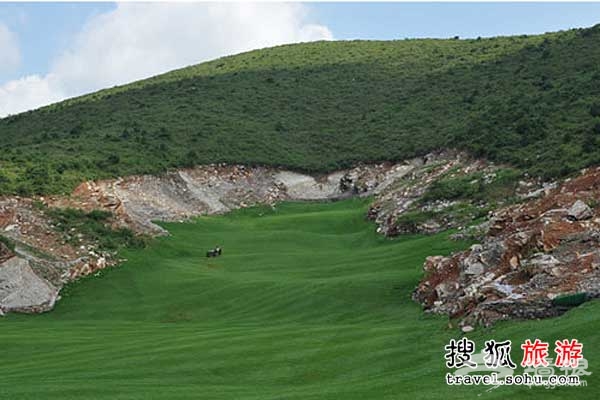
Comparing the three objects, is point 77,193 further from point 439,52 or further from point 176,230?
point 439,52

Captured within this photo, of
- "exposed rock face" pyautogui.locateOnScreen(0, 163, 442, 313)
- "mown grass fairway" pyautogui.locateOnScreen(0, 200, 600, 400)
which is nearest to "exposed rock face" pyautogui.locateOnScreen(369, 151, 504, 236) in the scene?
"mown grass fairway" pyautogui.locateOnScreen(0, 200, 600, 400)

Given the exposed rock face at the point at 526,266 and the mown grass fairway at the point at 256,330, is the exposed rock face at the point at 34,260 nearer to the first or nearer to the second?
the mown grass fairway at the point at 256,330

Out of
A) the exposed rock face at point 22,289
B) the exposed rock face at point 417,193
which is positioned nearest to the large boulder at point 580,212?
the exposed rock face at point 417,193

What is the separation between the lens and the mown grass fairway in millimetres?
16781

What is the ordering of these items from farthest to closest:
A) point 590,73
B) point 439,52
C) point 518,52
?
point 439,52 < point 518,52 < point 590,73

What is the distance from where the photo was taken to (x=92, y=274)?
123 feet

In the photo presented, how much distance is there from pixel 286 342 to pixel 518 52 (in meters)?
82.1

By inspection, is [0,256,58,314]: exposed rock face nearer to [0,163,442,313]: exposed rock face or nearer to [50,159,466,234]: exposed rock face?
[0,163,442,313]: exposed rock face

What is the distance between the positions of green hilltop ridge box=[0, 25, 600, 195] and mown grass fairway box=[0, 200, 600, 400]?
12.6 meters

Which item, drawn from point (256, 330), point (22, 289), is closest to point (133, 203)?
point (22, 289)

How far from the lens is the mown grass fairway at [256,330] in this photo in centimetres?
1678

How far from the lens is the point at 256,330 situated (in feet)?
81.3

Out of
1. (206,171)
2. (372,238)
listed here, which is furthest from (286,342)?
(206,171)

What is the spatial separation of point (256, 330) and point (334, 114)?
70.4m
